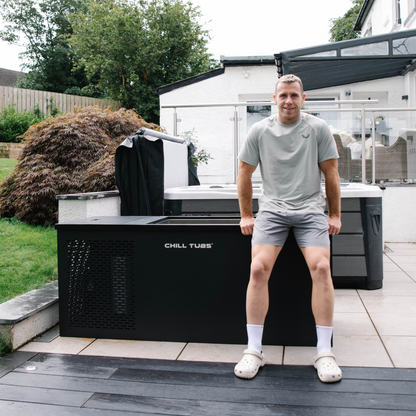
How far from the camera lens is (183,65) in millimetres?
20016

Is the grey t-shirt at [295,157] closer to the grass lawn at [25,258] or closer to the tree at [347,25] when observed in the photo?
the grass lawn at [25,258]

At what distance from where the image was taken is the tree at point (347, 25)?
2192 centimetres

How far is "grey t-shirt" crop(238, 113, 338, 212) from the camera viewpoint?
86.7 inches

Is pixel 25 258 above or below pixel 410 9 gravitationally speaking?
below

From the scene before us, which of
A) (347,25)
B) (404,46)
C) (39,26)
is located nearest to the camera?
(404,46)

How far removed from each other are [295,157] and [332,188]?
0.89 feet

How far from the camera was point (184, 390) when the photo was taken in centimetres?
194

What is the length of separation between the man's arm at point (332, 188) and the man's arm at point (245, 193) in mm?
379

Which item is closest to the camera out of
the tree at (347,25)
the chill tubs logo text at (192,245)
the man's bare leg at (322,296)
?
the man's bare leg at (322,296)

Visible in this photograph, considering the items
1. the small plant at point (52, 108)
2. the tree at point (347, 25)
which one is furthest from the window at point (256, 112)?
the tree at point (347, 25)

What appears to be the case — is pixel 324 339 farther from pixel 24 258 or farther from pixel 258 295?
pixel 24 258

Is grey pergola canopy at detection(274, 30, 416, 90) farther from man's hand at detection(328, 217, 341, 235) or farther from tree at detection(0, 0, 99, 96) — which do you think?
tree at detection(0, 0, 99, 96)

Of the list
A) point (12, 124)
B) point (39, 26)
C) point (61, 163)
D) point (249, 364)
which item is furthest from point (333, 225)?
point (39, 26)

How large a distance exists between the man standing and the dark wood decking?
17 cm
